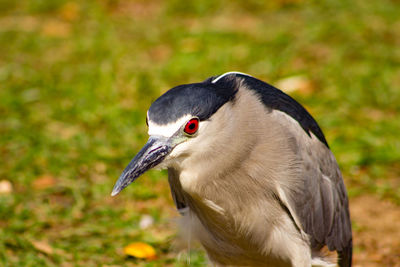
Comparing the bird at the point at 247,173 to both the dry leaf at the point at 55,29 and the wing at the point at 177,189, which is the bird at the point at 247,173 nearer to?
the wing at the point at 177,189

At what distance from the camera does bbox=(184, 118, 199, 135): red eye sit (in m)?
2.85

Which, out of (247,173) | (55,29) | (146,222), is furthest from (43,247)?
(55,29)

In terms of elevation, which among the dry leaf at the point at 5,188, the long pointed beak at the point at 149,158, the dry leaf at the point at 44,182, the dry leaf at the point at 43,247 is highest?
the dry leaf at the point at 44,182

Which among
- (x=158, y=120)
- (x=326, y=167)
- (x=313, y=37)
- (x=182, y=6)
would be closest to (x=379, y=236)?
(x=326, y=167)

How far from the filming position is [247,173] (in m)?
3.21

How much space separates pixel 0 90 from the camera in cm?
591

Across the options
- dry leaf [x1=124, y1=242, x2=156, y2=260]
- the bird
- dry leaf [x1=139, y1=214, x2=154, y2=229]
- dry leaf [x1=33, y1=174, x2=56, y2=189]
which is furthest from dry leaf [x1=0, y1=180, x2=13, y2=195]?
the bird

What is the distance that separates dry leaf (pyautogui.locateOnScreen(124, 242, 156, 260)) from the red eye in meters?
1.31

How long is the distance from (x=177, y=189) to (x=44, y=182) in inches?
60.4

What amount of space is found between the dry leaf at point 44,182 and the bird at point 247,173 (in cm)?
135

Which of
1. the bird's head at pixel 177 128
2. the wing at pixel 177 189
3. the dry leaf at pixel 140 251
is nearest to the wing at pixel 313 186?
the bird's head at pixel 177 128

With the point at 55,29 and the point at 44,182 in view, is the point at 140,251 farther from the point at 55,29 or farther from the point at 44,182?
the point at 55,29

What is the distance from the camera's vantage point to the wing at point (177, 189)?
3.28m

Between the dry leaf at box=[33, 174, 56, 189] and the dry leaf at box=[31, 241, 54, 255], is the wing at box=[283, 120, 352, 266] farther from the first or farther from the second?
the dry leaf at box=[33, 174, 56, 189]
